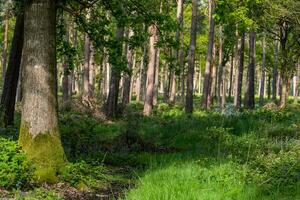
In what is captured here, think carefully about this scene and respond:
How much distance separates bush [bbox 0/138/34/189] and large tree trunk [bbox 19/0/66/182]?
0.22m

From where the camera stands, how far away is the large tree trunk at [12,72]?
13398mm

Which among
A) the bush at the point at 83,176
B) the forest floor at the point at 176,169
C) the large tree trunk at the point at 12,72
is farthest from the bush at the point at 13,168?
the large tree trunk at the point at 12,72

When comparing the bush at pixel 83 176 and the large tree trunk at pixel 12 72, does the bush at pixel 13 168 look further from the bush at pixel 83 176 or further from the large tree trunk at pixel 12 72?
the large tree trunk at pixel 12 72

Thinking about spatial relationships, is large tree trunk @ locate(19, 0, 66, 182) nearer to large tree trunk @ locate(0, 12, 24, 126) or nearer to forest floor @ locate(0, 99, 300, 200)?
forest floor @ locate(0, 99, 300, 200)

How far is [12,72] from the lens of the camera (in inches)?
537

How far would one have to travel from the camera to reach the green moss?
7.89m

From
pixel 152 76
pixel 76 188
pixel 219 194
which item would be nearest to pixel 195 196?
pixel 219 194

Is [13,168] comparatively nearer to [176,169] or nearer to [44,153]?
[44,153]

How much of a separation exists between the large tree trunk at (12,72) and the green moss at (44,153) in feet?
18.3

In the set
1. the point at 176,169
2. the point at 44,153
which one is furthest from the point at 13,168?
the point at 176,169

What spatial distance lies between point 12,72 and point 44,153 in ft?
20.6

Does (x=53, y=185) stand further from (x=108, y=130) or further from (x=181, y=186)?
(x=108, y=130)

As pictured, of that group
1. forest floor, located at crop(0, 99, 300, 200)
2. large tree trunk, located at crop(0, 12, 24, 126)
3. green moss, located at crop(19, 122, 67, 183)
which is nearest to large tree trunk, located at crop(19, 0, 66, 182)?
green moss, located at crop(19, 122, 67, 183)

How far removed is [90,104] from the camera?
21.7 m
